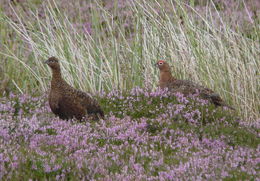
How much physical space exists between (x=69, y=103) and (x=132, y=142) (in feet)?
4.03

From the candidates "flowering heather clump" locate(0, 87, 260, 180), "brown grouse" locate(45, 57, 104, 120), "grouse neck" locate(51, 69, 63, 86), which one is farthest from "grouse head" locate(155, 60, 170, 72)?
"grouse neck" locate(51, 69, 63, 86)

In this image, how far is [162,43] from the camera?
1054 centimetres

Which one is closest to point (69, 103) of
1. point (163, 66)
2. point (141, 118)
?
point (141, 118)

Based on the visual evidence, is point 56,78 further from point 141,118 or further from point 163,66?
point 163,66

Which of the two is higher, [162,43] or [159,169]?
[162,43]

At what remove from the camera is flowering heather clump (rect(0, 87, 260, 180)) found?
5391 millimetres

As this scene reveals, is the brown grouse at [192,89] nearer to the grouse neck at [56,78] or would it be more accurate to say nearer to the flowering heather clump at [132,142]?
the flowering heather clump at [132,142]

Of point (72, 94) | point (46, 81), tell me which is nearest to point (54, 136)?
point (72, 94)

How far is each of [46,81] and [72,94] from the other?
3.48 metres

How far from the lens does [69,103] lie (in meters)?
7.39

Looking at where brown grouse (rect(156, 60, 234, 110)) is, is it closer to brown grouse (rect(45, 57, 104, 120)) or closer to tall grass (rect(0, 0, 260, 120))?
tall grass (rect(0, 0, 260, 120))

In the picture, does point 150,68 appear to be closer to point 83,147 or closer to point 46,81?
point 46,81

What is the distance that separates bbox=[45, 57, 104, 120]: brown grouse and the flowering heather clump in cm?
15

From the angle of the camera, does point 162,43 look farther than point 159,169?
Yes
